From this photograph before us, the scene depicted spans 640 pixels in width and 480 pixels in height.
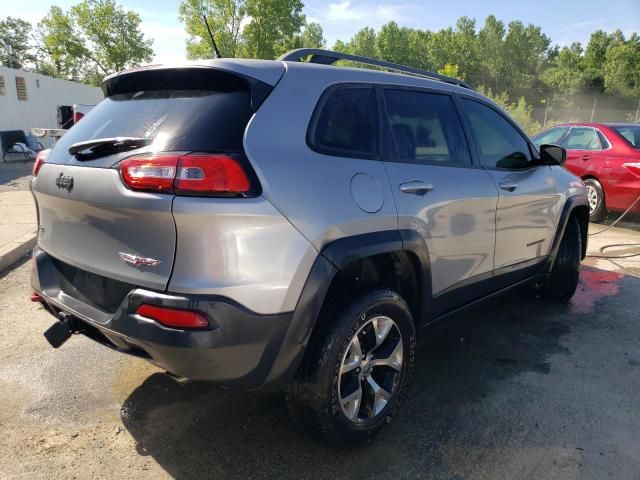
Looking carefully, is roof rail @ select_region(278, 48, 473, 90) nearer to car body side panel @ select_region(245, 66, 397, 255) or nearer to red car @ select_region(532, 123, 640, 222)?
car body side panel @ select_region(245, 66, 397, 255)

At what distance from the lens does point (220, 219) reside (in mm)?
1927

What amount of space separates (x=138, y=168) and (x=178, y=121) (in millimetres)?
298

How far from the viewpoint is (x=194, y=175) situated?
195 cm

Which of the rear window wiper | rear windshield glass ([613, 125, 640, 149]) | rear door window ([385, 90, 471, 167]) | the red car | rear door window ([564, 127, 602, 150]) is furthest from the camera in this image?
rear door window ([564, 127, 602, 150])

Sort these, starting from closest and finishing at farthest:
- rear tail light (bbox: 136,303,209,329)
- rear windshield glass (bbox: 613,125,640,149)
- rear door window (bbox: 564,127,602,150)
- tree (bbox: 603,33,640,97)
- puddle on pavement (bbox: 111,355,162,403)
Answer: rear tail light (bbox: 136,303,209,329), puddle on pavement (bbox: 111,355,162,403), rear windshield glass (bbox: 613,125,640,149), rear door window (bbox: 564,127,602,150), tree (bbox: 603,33,640,97)

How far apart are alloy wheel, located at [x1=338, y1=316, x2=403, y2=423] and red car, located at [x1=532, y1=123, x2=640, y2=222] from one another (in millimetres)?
6704

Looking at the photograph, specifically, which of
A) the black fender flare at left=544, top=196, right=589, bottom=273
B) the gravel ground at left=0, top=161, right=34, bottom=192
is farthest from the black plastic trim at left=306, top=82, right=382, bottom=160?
the gravel ground at left=0, top=161, right=34, bottom=192

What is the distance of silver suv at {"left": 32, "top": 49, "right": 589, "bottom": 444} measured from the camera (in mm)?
1957

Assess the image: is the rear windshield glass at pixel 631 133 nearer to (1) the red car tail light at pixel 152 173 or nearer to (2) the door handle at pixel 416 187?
(2) the door handle at pixel 416 187

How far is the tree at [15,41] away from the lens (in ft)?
237

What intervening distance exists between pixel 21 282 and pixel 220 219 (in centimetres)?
398

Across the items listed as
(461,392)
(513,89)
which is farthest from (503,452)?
(513,89)

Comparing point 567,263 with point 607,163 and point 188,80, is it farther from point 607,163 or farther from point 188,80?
point 607,163

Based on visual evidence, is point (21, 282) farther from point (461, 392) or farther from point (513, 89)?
point (513, 89)
